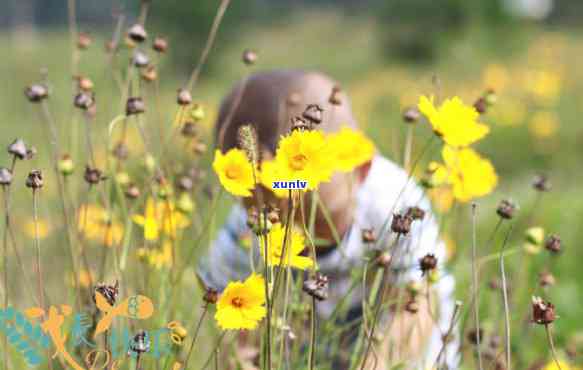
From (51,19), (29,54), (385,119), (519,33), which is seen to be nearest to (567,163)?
(385,119)

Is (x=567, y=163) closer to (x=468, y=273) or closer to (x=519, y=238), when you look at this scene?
(x=519, y=238)

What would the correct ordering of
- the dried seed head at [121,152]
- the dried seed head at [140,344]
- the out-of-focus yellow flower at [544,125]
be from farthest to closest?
the out-of-focus yellow flower at [544,125]
the dried seed head at [121,152]
the dried seed head at [140,344]

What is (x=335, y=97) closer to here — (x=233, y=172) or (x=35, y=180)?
(x=233, y=172)

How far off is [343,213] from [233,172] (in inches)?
16.2

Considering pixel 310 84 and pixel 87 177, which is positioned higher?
pixel 310 84

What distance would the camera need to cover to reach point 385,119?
4.21 meters

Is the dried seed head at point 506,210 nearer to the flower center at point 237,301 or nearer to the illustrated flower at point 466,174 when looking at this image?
the illustrated flower at point 466,174

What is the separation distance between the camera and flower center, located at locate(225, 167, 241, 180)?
736 millimetres

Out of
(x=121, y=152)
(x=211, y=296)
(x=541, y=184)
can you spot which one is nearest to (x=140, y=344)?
(x=211, y=296)

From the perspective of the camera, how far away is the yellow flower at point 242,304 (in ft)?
2.16

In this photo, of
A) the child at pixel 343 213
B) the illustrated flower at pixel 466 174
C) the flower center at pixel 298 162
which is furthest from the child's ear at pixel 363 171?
the flower center at pixel 298 162

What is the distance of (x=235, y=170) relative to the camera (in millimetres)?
745

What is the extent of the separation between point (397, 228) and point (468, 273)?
4.24 ft

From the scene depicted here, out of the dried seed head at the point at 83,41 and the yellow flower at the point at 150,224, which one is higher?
the dried seed head at the point at 83,41
